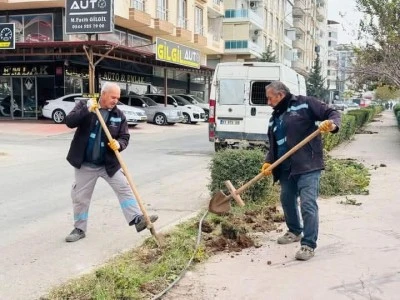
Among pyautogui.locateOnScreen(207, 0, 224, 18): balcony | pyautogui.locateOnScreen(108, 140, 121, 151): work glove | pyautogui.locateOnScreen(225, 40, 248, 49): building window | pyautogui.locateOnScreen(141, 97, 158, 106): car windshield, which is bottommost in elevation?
pyautogui.locateOnScreen(108, 140, 121, 151): work glove

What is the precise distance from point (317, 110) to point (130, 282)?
90.8 inches

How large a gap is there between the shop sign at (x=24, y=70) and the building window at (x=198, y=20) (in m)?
14.4

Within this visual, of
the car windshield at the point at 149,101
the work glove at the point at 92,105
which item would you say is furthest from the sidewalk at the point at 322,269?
the car windshield at the point at 149,101

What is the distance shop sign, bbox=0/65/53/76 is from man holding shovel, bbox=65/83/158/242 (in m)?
22.8

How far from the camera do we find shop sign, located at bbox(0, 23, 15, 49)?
77.5 ft

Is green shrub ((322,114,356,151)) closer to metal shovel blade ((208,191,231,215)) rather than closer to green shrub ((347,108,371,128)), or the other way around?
green shrub ((347,108,371,128))

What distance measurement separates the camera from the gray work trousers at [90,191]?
546 centimetres

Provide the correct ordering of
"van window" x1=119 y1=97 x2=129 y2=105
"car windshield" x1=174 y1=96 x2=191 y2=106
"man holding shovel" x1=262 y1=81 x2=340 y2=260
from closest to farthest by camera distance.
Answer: "man holding shovel" x1=262 y1=81 x2=340 y2=260 < "van window" x1=119 y1=97 x2=129 y2=105 < "car windshield" x1=174 y1=96 x2=191 y2=106

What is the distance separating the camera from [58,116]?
960 inches

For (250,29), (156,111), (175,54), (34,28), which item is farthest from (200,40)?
(250,29)

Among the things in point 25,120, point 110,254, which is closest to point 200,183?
point 110,254

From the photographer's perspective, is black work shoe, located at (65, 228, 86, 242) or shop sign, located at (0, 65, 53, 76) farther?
shop sign, located at (0, 65, 53, 76)

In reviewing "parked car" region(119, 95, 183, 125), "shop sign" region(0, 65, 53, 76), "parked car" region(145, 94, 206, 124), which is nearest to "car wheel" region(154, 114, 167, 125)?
"parked car" region(119, 95, 183, 125)

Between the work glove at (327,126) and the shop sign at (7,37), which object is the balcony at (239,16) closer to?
the shop sign at (7,37)
